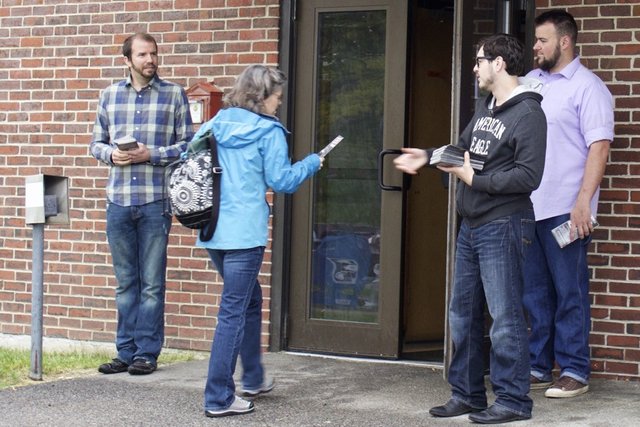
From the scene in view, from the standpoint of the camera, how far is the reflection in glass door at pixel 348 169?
7.84m

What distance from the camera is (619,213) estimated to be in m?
6.93

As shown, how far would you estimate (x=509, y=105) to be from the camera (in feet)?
18.6

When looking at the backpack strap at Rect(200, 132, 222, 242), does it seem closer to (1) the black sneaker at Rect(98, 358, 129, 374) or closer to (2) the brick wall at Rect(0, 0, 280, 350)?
(1) the black sneaker at Rect(98, 358, 129, 374)

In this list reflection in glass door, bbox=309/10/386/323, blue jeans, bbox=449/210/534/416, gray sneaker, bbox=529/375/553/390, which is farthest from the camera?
reflection in glass door, bbox=309/10/386/323

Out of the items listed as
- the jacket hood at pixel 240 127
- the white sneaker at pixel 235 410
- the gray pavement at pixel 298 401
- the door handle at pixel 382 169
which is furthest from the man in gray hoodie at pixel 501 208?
the door handle at pixel 382 169

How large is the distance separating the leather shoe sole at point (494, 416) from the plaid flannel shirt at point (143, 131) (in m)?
2.47

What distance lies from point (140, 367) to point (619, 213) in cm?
298

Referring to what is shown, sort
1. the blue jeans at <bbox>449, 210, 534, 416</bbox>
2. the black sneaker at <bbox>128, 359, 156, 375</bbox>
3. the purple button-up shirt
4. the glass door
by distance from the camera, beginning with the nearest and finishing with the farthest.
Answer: the blue jeans at <bbox>449, 210, 534, 416</bbox>, the purple button-up shirt, the black sneaker at <bbox>128, 359, 156, 375</bbox>, the glass door

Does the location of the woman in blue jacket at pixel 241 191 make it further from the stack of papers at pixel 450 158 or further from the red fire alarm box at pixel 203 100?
the red fire alarm box at pixel 203 100

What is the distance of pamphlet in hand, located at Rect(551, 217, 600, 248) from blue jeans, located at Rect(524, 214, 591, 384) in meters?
0.06

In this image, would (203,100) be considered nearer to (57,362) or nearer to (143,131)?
(143,131)

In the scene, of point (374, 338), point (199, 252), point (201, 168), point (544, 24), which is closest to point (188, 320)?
point (199, 252)

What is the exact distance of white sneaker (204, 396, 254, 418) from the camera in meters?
5.89

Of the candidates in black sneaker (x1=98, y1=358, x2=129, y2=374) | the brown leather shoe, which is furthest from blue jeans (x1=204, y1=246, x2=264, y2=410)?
the brown leather shoe
